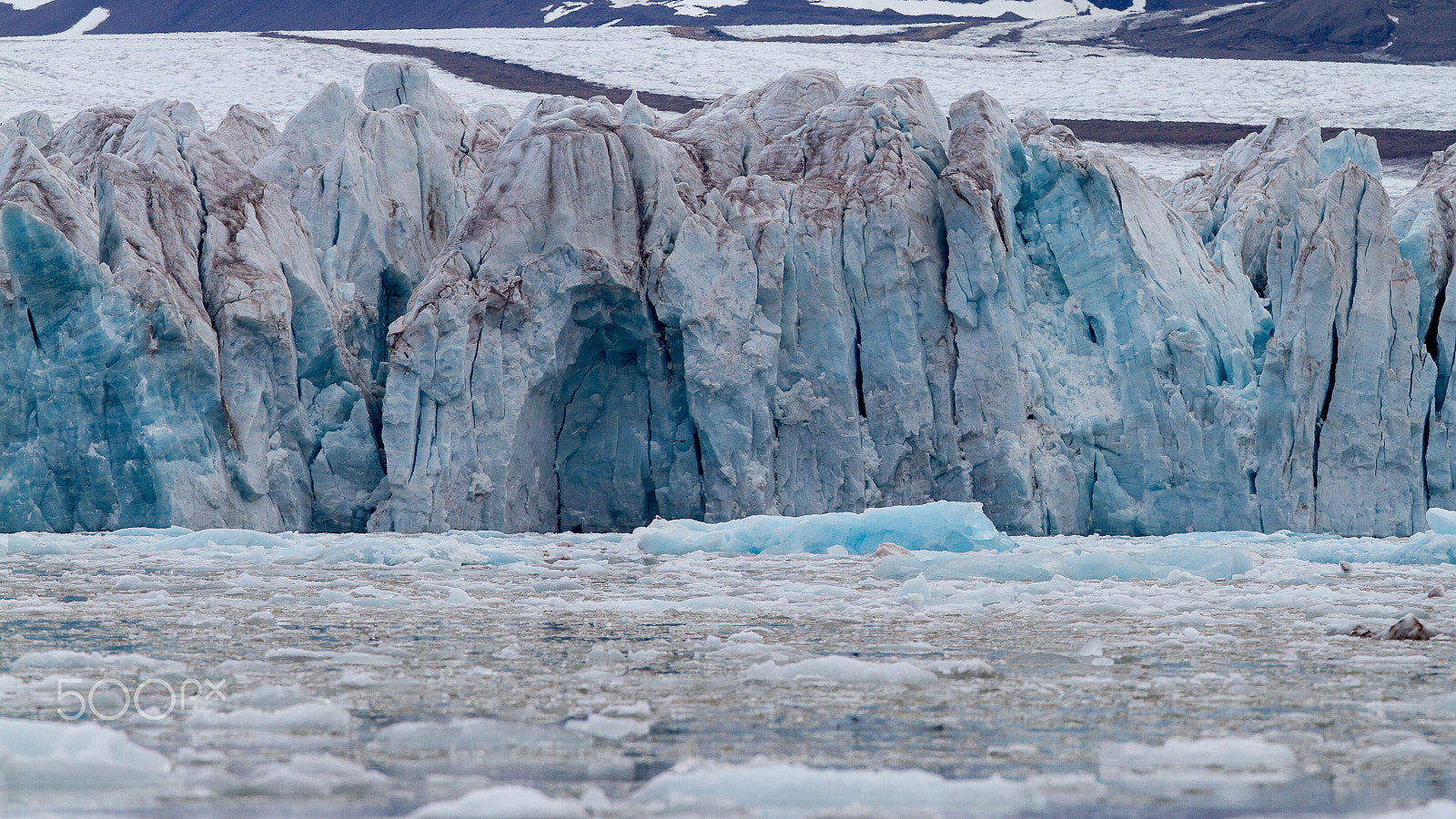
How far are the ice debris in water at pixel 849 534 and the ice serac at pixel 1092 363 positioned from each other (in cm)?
374

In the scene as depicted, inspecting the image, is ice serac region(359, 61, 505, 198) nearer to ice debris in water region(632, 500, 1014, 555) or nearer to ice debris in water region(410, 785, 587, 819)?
ice debris in water region(632, 500, 1014, 555)

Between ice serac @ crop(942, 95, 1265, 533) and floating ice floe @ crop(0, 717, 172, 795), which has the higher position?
floating ice floe @ crop(0, 717, 172, 795)

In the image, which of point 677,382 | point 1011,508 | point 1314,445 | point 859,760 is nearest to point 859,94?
point 677,382

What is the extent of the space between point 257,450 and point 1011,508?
9575 millimetres

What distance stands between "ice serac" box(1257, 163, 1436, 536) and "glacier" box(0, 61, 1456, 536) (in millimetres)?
42

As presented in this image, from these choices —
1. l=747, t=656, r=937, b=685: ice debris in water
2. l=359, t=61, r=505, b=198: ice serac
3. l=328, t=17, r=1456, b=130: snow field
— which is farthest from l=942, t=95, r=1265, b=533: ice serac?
l=328, t=17, r=1456, b=130: snow field

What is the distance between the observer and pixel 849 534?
1293 cm

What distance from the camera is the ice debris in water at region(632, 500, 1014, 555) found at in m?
12.5

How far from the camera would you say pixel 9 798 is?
2633mm

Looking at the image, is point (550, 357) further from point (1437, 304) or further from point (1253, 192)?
point (1253, 192)

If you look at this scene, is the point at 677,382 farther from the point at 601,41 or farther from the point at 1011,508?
the point at 601,41

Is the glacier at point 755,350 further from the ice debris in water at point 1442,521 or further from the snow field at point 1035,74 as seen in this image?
the snow field at point 1035,74

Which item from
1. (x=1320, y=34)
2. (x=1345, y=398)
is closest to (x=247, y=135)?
(x=1345, y=398)
